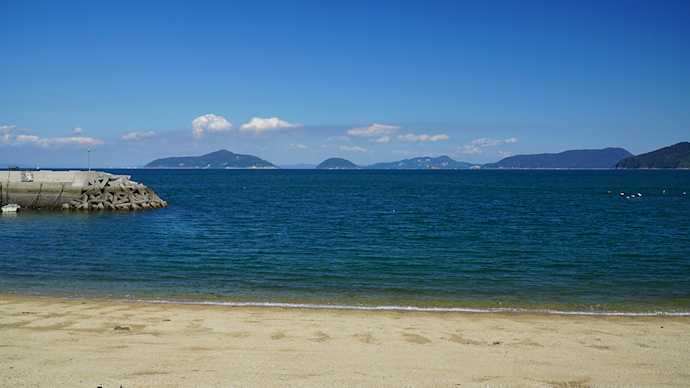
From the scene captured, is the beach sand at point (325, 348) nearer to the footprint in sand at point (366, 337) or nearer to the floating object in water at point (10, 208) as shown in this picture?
the footprint in sand at point (366, 337)

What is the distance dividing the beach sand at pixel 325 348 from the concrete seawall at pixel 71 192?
118 ft

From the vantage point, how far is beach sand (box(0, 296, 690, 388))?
8.34m

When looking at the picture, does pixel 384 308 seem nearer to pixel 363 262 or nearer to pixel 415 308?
pixel 415 308

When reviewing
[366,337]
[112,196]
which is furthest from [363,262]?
[112,196]

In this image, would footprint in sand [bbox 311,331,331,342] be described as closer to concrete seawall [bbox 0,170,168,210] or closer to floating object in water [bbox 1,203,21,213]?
concrete seawall [bbox 0,170,168,210]

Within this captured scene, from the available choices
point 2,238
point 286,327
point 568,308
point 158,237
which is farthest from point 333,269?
point 2,238

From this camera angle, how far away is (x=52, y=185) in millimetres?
47906

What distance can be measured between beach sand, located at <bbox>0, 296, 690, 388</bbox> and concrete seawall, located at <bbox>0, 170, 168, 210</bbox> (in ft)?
118

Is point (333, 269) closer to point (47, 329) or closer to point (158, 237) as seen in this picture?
point (47, 329)

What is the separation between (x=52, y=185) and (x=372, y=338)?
1973 inches

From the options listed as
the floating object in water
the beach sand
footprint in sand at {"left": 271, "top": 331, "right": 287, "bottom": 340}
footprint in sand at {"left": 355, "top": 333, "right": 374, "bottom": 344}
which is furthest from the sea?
the floating object in water

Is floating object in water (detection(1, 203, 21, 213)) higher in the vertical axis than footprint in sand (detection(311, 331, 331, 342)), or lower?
higher

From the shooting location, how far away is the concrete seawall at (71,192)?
4662 centimetres

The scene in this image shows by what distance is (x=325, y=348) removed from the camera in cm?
1023
